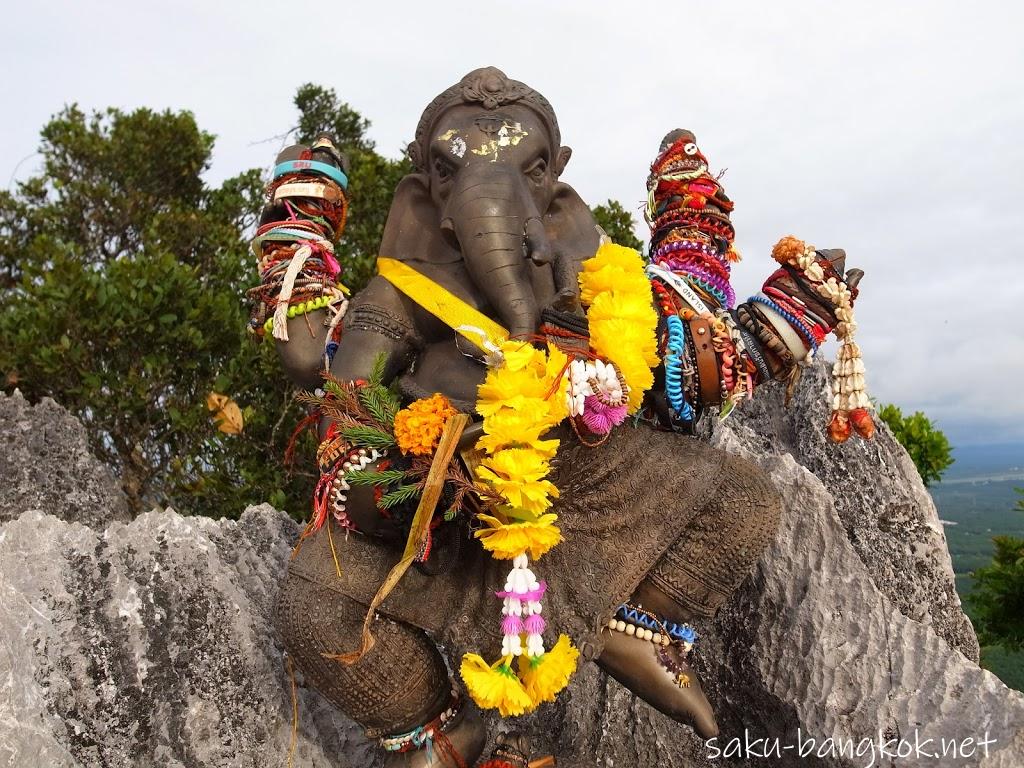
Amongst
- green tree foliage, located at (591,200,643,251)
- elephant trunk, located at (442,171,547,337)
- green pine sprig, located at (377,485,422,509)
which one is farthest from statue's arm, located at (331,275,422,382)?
green tree foliage, located at (591,200,643,251)

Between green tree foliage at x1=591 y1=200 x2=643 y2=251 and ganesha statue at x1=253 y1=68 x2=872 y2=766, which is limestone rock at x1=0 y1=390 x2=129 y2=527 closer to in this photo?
ganesha statue at x1=253 y1=68 x2=872 y2=766

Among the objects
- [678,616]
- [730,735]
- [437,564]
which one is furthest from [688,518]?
[730,735]

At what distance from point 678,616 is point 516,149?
1131mm

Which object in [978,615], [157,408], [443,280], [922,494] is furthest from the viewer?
[978,615]

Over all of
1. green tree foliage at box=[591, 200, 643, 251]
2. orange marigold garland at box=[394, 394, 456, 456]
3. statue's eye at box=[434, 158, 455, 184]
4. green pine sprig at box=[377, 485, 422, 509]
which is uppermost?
green tree foliage at box=[591, 200, 643, 251]

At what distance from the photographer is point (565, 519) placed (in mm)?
1823

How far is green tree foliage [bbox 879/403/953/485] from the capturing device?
14.3 feet

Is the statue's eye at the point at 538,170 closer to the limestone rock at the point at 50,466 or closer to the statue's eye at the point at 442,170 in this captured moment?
the statue's eye at the point at 442,170

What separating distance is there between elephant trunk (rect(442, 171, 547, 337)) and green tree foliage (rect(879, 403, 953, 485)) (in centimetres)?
321

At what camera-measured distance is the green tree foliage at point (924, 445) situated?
4.36 m

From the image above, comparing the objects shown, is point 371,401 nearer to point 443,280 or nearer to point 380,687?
point 443,280

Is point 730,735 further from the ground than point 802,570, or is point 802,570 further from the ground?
point 802,570

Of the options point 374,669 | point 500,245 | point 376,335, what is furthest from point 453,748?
point 500,245

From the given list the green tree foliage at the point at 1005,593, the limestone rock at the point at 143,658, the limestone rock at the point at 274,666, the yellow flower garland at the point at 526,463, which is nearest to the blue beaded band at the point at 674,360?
the yellow flower garland at the point at 526,463
